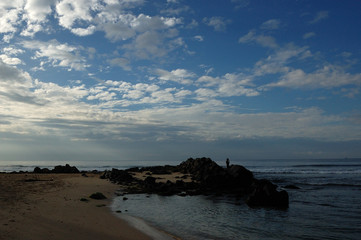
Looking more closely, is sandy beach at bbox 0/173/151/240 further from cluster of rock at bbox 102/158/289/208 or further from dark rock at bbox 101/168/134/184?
dark rock at bbox 101/168/134/184

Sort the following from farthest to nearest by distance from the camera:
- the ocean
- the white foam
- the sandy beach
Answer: the ocean < the white foam < the sandy beach

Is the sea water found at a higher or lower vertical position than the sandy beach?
lower

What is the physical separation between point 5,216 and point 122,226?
5.38 metres

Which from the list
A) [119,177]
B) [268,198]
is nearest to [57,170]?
[119,177]

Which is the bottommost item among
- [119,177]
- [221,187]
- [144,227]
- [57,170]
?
[221,187]

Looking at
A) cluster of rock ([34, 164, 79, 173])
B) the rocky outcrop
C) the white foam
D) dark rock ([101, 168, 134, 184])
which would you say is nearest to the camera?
the white foam

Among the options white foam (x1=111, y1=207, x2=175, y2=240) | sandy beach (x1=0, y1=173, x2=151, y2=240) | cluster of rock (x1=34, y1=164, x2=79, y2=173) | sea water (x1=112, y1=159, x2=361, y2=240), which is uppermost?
cluster of rock (x1=34, y1=164, x2=79, y2=173)

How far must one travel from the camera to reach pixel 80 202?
1961 cm

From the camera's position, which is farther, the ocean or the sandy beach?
the ocean

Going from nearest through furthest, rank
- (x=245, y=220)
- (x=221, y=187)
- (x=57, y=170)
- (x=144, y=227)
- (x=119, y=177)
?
(x=144, y=227) → (x=245, y=220) → (x=221, y=187) → (x=119, y=177) → (x=57, y=170)

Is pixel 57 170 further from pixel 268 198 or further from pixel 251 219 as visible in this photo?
pixel 251 219

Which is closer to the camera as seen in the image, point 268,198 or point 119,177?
point 268,198

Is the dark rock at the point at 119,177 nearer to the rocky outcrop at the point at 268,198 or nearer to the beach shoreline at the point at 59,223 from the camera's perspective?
the rocky outcrop at the point at 268,198

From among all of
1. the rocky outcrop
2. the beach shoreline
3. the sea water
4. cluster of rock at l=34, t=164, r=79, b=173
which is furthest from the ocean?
cluster of rock at l=34, t=164, r=79, b=173
